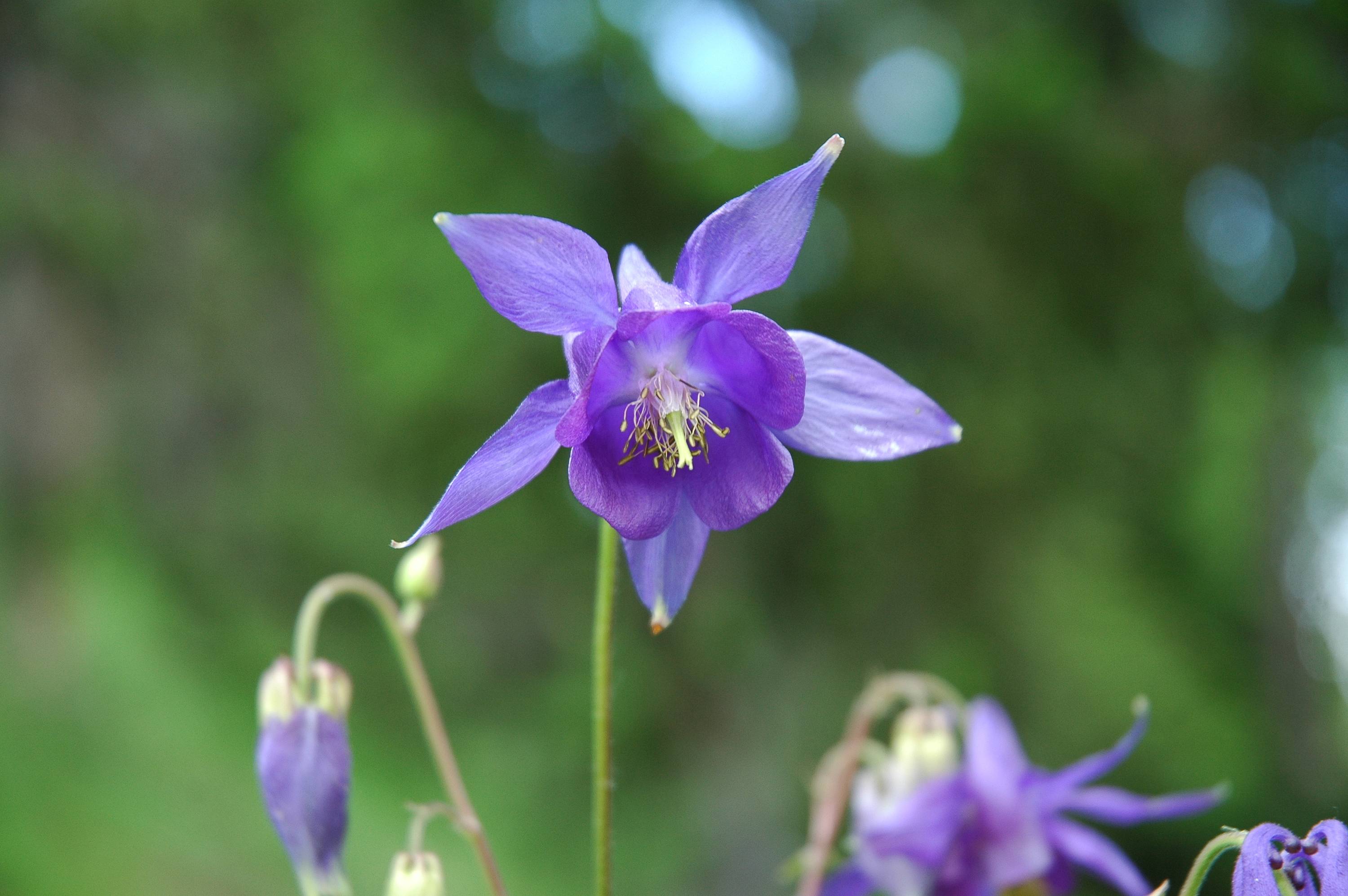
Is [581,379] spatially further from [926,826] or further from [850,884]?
[850,884]

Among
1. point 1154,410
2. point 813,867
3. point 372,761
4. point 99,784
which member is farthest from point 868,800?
point 1154,410

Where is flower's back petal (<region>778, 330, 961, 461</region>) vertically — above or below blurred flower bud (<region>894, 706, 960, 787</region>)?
above

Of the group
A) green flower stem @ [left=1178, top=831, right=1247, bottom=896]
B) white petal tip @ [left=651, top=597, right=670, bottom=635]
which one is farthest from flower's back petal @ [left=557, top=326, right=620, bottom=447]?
green flower stem @ [left=1178, top=831, right=1247, bottom=896]

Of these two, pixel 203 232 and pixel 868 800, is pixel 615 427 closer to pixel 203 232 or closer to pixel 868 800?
pixel 868 800

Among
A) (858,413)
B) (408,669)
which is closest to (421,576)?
(408,669)

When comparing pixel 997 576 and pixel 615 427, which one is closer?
pixel 615 427

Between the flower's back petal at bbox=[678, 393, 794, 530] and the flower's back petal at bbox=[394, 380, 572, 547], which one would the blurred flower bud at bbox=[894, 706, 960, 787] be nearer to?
the flower's back petal at bbox=[678, 393, 794, 530]
